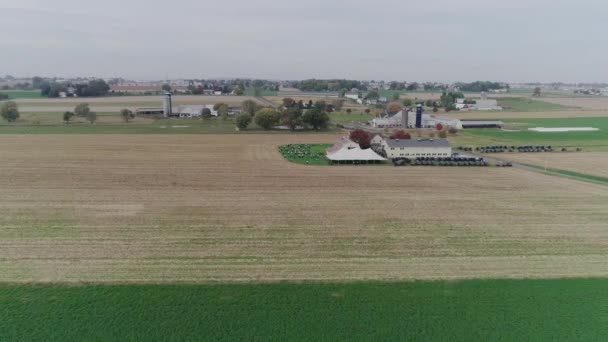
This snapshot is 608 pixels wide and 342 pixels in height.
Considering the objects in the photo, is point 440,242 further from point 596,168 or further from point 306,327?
point 596,168

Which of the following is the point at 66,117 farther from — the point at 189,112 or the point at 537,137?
the point at 537,137

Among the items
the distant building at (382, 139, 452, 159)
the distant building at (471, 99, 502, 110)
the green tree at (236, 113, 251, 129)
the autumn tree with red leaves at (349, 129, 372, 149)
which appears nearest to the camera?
the distant building at (382, 139, 452, 159)

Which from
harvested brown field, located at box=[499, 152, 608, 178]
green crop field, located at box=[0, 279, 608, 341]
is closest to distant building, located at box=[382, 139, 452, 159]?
harvested brown field, located at box=[499, 152, 608, 178]

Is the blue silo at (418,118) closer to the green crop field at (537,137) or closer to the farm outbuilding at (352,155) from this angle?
the green crop field at (537,137)

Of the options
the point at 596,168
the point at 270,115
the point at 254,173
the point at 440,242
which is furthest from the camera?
the point at 270,115

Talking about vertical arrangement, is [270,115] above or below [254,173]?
above

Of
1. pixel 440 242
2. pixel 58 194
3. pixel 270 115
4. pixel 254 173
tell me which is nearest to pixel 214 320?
pixel 440 242

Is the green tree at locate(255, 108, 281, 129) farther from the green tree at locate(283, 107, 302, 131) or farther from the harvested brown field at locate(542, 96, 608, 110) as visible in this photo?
the harvested brown field at locate(542, 96, 608, 110)
